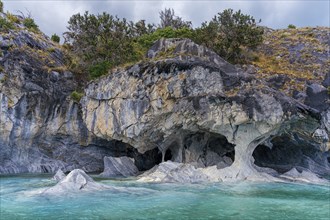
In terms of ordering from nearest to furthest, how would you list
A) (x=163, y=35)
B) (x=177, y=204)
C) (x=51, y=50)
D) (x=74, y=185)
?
(x=177, y=204)
(x=74, y=185)
(x=51, y=50)
(x=163, y=35)

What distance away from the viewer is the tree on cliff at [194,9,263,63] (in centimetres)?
3609

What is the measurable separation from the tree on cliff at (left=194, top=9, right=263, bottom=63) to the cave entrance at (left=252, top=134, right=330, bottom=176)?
8958mm

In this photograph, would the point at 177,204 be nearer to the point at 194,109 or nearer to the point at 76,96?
the point at 194,109

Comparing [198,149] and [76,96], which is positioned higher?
[76,96]

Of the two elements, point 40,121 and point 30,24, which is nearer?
point 40,121

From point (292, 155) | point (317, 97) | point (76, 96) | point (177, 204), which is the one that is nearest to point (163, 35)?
point (76, 96)

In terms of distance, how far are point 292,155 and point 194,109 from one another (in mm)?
12209

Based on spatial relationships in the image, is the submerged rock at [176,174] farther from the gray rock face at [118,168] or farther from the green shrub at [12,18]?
the green shrub at [12,18]

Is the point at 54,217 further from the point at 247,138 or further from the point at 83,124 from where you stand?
the point at 83,124

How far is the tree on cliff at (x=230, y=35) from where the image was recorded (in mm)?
36094

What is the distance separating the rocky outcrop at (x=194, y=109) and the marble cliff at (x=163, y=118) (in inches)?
3.0

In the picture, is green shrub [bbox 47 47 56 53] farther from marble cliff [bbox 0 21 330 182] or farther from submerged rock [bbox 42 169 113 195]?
submerged rock [bbox 42 169 113 195]

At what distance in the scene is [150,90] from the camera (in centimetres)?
2922

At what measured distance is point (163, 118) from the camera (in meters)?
29.5
